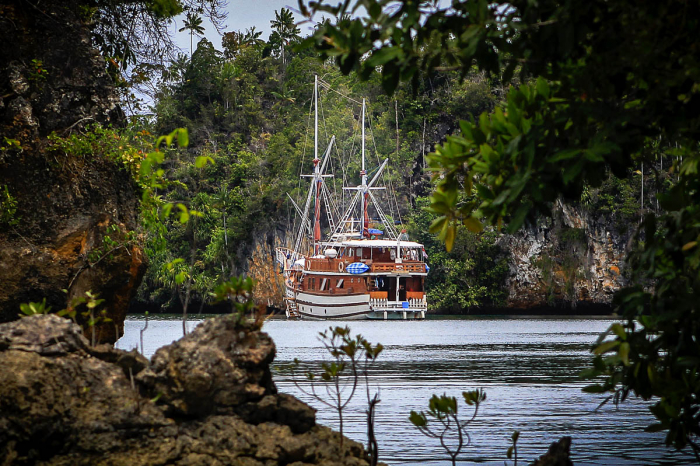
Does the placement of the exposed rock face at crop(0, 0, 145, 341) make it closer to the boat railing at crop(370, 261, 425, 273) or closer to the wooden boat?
the wooden boat

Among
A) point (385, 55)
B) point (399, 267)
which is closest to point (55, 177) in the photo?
point (385, 55)

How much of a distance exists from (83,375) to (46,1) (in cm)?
739

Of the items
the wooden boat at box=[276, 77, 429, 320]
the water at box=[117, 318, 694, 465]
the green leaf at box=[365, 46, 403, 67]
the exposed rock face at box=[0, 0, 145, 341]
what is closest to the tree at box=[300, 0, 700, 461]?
the green leaf at box=[365, 46, 403, 67]

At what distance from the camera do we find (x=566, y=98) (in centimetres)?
476

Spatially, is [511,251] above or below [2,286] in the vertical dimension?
above

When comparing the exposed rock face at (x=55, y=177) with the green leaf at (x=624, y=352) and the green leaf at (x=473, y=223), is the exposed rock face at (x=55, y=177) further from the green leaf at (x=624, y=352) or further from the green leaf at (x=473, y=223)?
the green leaf at (x=624, y=352)

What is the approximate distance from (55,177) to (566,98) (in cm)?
831

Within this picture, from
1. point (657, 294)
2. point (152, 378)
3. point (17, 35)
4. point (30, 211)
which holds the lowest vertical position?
point (152, 378)

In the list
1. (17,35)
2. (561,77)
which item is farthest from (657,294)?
(17,35)

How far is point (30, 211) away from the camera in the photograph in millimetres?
11086

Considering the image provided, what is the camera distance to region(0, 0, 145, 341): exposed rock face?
10.8m

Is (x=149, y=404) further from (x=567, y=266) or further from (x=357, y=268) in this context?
(x=567, y=266)

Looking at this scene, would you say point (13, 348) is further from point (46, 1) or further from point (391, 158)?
point (391, 158)

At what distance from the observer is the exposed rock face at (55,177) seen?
10.8 metres
